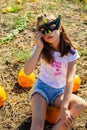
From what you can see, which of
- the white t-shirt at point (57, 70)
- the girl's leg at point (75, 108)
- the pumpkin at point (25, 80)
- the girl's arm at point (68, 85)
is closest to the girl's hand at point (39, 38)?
the white t-shirt at point (57, 70)

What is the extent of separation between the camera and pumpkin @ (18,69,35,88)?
4.70 meters

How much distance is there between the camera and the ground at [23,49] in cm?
438

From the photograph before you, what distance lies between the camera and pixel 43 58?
408cm

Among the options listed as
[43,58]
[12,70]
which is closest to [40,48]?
[43,58]

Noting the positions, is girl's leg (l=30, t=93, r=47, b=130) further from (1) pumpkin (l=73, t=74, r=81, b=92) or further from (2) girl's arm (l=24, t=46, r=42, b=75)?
(1) pumpkin (l=73, t=74, r=81, b=92)

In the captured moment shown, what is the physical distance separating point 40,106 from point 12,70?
1.31 m

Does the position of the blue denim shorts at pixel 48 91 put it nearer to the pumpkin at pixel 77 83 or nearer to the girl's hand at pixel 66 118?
the girl's hand at pixel 66 118

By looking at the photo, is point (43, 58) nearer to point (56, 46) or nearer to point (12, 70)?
point (56, 46)

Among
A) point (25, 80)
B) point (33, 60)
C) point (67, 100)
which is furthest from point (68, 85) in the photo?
point (25, 80)

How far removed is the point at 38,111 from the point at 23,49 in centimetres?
193

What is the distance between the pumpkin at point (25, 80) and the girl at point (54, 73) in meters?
0.51

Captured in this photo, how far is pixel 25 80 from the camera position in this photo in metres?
4.70

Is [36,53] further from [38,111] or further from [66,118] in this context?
[66,118]

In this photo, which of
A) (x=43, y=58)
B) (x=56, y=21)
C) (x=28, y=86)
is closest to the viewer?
(x=56, y=21)
